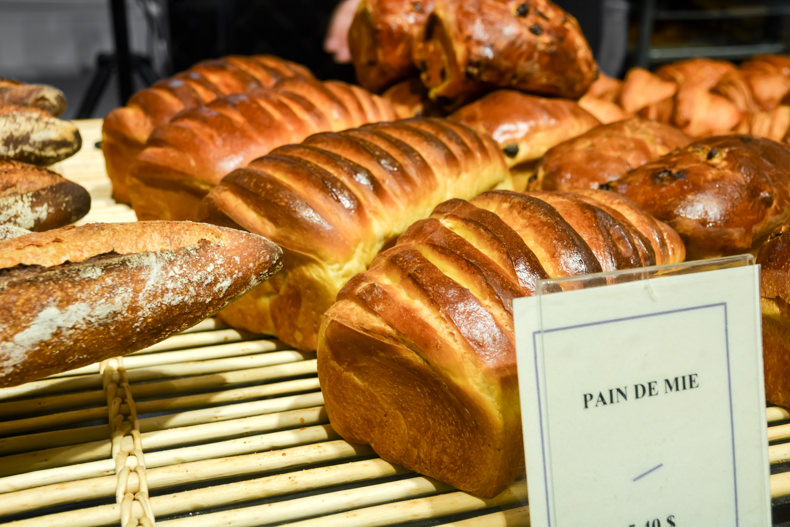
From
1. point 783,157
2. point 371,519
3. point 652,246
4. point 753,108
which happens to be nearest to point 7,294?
point 371,519

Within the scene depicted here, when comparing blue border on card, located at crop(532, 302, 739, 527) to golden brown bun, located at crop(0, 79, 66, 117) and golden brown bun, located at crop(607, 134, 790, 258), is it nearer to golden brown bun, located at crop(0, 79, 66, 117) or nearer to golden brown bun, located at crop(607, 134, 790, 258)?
golden brown bun, located at crop(607, 134, 790, 258)

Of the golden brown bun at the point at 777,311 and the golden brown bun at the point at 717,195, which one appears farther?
the golden brown bun at the point at 717,195

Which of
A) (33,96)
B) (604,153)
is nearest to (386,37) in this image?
(604,153)

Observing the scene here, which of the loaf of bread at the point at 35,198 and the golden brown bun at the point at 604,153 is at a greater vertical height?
the loaf of bread at the point at 35,198

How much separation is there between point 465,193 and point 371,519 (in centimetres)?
83

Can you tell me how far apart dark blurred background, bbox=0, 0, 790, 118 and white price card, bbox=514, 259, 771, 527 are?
8.31 feet

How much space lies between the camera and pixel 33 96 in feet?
5.10

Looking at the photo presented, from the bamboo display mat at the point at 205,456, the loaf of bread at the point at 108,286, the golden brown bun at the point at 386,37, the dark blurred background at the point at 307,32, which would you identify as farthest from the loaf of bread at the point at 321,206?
the dark blurred background at the point at 307,32

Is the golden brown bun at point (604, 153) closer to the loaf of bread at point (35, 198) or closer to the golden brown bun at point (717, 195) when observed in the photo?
the golden brown bun at point (717, 195)

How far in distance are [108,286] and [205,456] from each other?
0.30 m

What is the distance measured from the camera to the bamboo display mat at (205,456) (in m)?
0.93

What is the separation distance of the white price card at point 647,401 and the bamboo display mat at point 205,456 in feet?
0.50

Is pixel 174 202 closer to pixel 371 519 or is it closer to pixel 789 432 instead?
pixel 371 519

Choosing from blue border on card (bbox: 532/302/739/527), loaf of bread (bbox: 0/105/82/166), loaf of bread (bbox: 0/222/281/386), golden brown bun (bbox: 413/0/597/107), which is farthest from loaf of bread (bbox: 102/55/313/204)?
blue border on card (bbox: 532/302/739/527)
